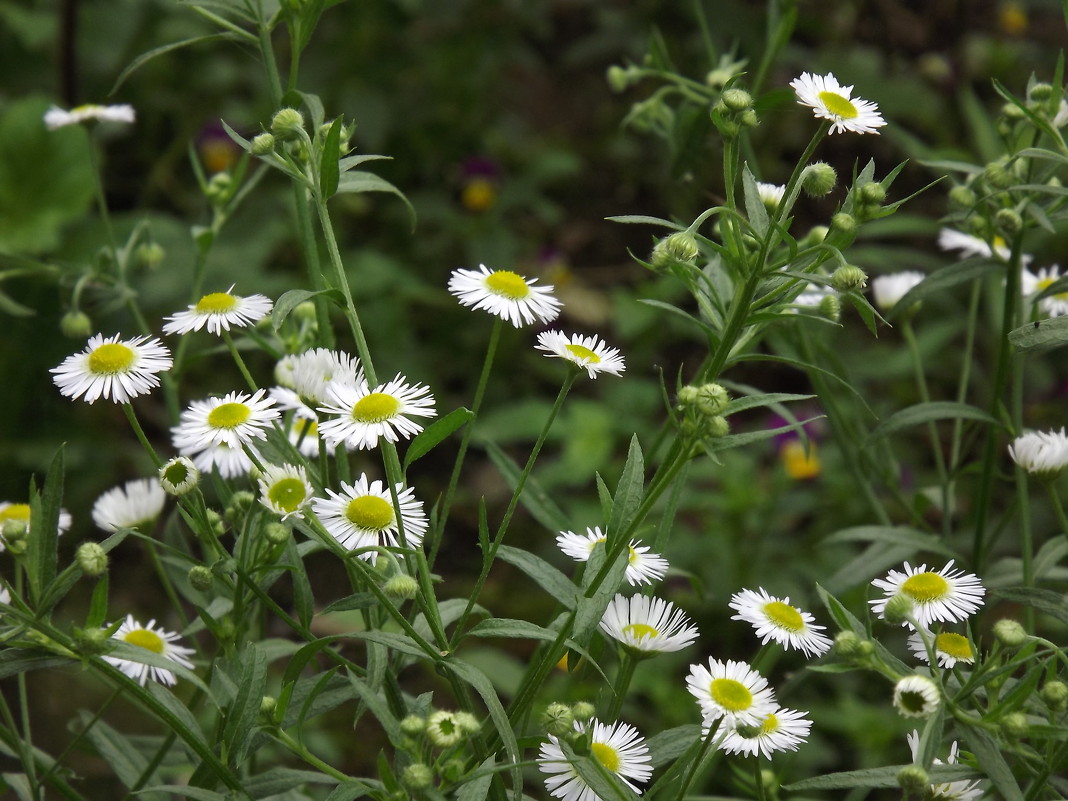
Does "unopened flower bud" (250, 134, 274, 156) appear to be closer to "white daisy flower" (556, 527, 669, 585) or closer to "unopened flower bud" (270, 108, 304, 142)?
"unopened flower bud" (270, 108, 304, 142)

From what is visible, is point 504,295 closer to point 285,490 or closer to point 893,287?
point 285,490

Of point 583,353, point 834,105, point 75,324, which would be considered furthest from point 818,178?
point 75,324

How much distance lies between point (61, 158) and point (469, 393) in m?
0.84

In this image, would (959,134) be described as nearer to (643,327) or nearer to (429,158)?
(643,327)

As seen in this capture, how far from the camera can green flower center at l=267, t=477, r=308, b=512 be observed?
60 cm

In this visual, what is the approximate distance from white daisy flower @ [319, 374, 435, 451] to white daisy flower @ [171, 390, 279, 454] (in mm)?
39

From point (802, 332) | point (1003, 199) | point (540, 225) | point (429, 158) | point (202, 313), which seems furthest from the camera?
point (540, 225)

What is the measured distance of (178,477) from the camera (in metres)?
0.61

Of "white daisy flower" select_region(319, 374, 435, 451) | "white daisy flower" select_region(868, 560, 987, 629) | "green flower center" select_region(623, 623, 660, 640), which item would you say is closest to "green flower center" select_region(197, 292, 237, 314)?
"white daisy flower" select_region(319, 374, 435, 451)

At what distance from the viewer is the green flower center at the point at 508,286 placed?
2.36ft

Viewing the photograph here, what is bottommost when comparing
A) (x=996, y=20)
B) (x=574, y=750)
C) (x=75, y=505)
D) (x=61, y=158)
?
(x=574, y=750)

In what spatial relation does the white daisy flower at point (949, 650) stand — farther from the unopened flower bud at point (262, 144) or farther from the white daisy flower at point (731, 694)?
the unopened flower bud at point (262, 144)

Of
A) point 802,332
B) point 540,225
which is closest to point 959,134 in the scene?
point 540,225

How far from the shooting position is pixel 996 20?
2.55 m
